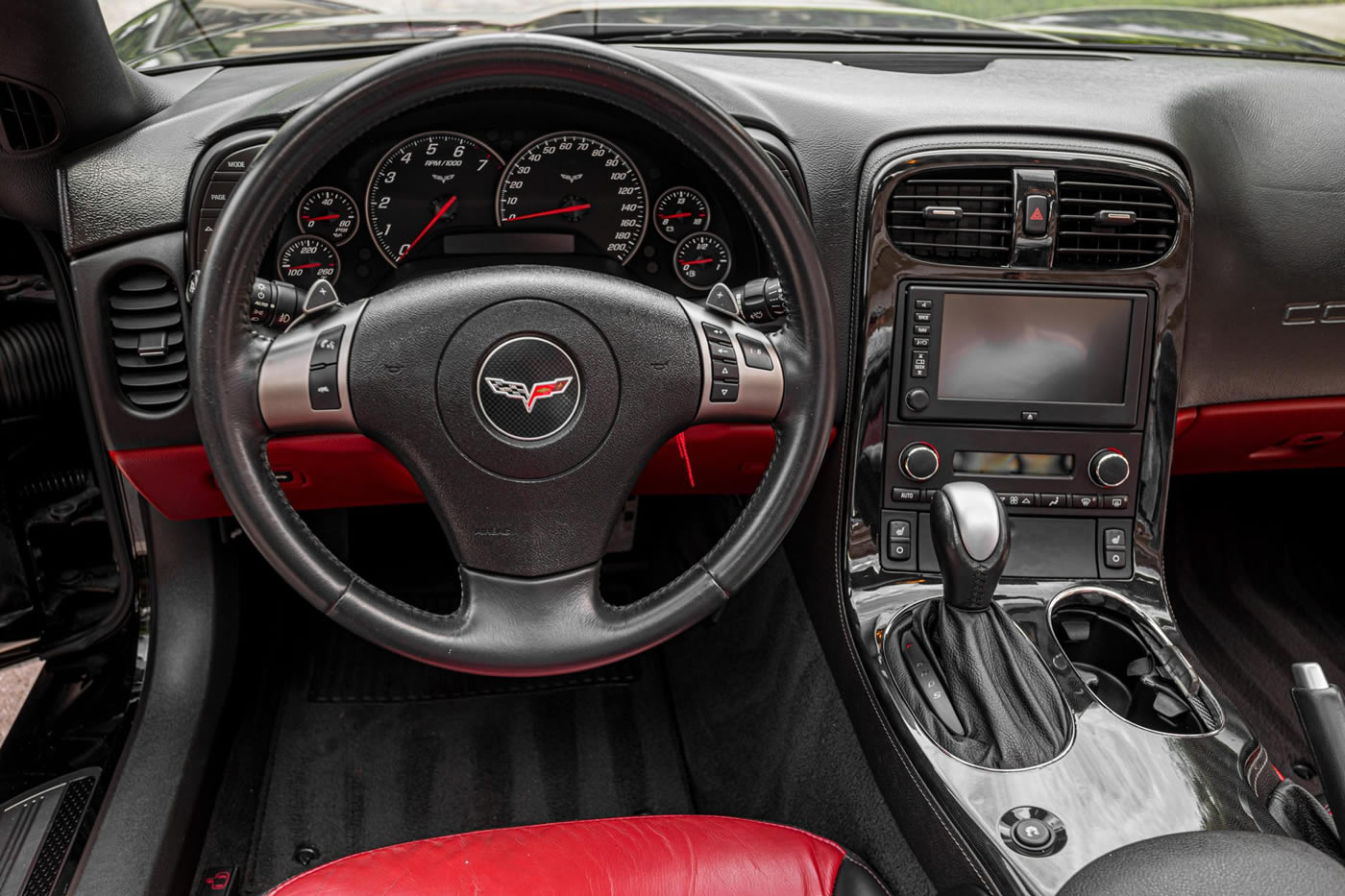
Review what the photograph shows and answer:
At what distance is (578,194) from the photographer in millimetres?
1382

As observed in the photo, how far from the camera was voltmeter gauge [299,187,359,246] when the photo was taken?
131 centimetres

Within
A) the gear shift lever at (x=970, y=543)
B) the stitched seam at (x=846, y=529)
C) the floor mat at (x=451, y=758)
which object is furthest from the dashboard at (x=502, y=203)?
the floor mat at (x=451, y=758)

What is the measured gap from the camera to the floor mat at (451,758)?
179 centimetres

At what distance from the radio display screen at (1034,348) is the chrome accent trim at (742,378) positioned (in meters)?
0.39

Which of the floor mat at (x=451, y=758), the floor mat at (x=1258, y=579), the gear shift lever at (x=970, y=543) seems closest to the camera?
the gear shift lever at (x=970, y=543)

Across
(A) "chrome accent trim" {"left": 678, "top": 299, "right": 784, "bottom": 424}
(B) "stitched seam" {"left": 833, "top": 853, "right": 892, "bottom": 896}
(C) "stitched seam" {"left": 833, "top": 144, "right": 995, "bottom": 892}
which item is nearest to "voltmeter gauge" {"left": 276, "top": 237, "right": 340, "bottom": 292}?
(A) "chrome accent trim" {"left": 678, "top": 299, "right": 784, "bottom": 424}

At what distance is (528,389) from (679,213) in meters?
0.41

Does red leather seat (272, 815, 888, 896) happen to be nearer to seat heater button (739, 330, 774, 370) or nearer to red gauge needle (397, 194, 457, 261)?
seat heater button (739, 330, 774, 370)

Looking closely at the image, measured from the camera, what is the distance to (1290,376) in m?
1.67

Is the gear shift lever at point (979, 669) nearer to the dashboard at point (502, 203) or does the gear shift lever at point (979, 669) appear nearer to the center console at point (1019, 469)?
the center console at point (1019, 469)

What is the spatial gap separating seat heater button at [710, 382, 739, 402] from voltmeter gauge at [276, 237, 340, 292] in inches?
21.3

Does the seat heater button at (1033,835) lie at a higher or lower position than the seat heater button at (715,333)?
lower

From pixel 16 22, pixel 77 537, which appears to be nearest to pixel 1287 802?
pixel 16 22

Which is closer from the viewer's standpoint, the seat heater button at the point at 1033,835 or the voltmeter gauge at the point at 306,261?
the seat heater button at the point at 1033,835
